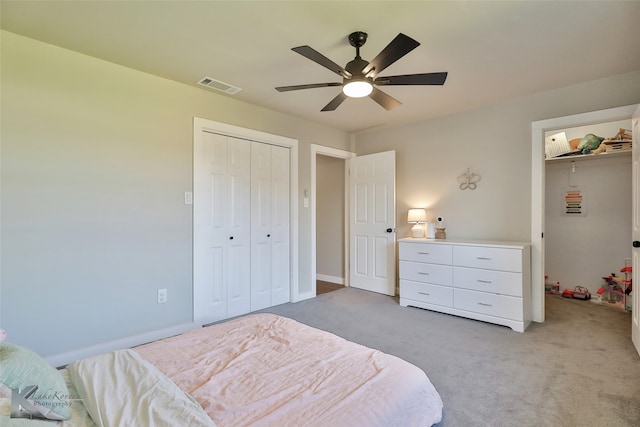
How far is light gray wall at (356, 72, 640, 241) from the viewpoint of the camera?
310cm

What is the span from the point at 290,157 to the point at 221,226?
1.33m

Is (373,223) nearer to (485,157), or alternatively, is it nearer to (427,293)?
(427,293)

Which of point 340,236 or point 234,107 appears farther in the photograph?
point 340,236

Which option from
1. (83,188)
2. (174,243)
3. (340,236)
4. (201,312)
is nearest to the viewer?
(83,188)

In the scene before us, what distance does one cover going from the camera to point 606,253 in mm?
4113

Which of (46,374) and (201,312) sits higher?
(46,374)

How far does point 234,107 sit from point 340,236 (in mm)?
2715

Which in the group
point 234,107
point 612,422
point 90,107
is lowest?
point 612,422

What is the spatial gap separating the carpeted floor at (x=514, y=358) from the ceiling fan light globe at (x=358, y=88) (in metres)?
2.10

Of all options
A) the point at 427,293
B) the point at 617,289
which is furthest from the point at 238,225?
the point at 617,289

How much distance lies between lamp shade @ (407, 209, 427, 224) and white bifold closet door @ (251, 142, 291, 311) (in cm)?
166

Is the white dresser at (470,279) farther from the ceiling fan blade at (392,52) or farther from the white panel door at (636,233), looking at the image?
the ceiling fan blade at (392,52)

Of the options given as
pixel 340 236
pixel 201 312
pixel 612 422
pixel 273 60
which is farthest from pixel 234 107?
pixel 612 422

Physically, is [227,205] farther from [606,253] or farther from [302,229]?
[606,253]
